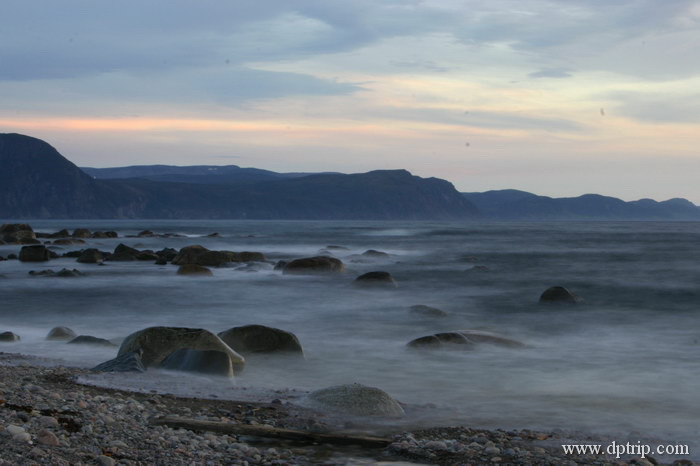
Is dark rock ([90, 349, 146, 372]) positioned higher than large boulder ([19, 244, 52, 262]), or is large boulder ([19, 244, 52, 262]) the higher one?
dark rock ([90, 349, 146, 372])

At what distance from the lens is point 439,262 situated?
127 ft

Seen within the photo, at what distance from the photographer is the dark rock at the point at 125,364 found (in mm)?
9156

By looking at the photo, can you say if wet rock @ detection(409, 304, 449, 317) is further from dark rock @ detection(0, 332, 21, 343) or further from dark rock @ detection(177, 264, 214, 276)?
dark rock @ detection(177, 264, 214, 276)

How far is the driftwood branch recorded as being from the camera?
20.6 ft

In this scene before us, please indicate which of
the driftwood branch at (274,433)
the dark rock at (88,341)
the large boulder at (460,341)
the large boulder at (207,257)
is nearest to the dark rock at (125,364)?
the dark rock at (88,341)

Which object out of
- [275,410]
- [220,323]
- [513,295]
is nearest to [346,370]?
[275,410]

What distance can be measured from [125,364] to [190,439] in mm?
3742

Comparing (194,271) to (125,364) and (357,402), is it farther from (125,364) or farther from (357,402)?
(357,402)

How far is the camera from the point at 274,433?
6301mm

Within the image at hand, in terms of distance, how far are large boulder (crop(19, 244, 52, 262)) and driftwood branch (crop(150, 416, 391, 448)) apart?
30382 mm

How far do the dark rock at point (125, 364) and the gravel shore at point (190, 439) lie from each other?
4.54 feet

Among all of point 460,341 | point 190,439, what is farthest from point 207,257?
point 190,439

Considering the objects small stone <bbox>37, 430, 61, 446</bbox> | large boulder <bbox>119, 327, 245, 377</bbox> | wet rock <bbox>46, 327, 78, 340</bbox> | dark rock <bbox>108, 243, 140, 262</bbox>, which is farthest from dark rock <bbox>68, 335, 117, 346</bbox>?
dark rock <bbox>108, 243, 140, 262</bbox>

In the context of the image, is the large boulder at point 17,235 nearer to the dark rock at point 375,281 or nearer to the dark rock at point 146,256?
the dark rock at point 146,256
